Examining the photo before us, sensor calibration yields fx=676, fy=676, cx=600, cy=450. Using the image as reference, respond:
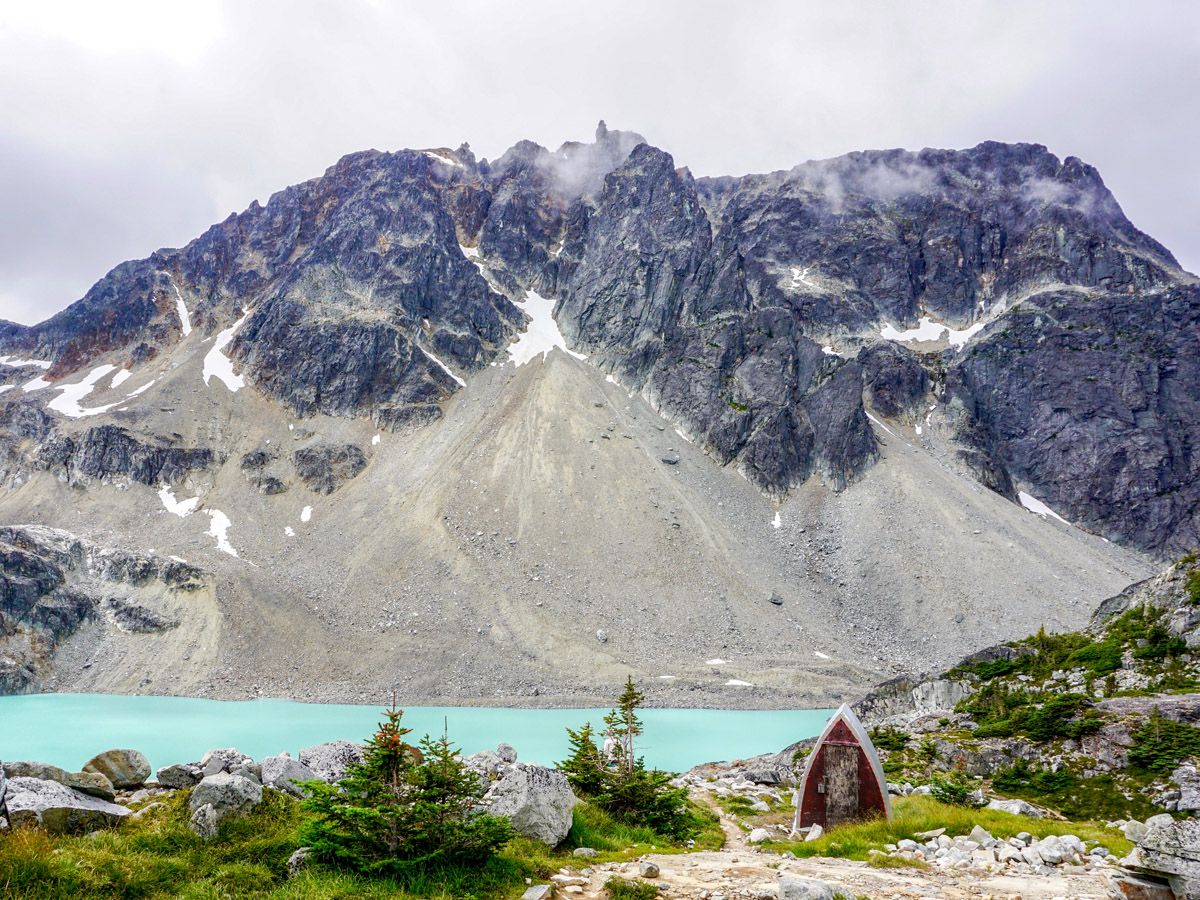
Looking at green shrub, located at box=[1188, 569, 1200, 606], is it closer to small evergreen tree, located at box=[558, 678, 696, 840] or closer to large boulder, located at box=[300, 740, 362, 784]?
small evergreen tree, located at box=[558, 678, 696, 840]

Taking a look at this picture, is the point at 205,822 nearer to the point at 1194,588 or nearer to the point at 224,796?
the point at 224,796

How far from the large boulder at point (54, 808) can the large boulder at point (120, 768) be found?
216 cm

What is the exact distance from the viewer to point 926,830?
12992 mm

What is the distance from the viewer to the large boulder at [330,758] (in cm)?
1177

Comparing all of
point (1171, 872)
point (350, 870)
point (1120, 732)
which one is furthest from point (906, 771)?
point (350, 870)

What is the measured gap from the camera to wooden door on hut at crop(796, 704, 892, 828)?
1553cm

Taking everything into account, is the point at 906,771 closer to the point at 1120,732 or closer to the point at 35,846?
A: the point at 1120,732

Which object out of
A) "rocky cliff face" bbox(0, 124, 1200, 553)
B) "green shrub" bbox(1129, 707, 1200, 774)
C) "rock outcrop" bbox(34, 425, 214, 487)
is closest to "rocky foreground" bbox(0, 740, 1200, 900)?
"green shrub" bbox(1129, 707, 1200, 774)

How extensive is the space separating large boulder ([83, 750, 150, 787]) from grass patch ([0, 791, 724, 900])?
6.70 feet

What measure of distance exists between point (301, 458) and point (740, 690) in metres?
72.8

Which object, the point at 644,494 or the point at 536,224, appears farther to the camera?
the point at 536,224

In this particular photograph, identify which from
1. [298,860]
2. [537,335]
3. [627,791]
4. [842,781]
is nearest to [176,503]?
[537,335]

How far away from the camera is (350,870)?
25.7 ft

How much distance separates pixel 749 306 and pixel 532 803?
409ft
